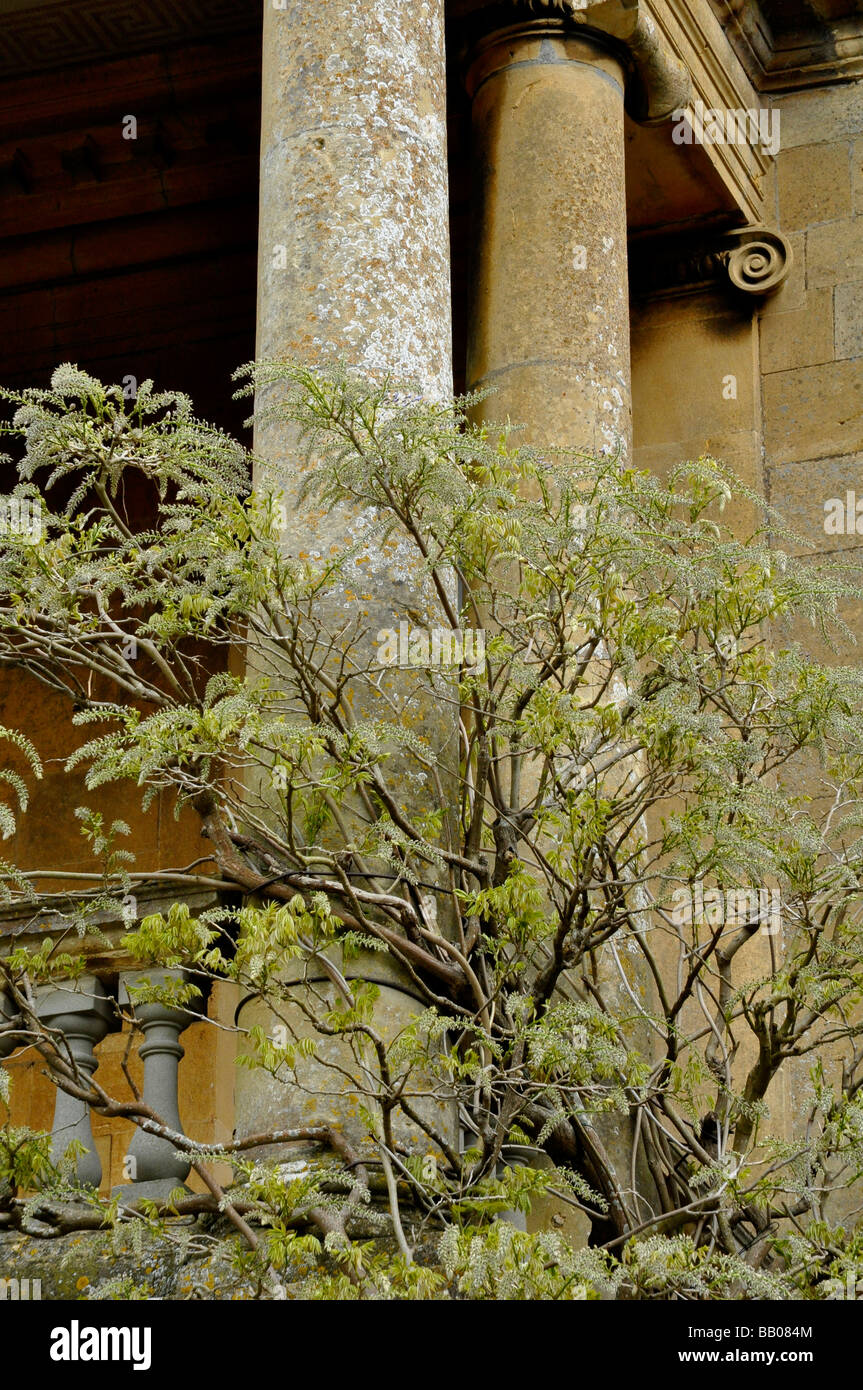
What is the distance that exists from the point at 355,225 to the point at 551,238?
1594 mm

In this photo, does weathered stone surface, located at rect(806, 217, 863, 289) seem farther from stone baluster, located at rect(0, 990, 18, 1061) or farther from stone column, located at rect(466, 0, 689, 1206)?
stone baluster, located at rect(0, 990, 18, 1061)

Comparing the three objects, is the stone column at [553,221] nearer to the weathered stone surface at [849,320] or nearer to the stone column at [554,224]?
the stone column at [554,224]

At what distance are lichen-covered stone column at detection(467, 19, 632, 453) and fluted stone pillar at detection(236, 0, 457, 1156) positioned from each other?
1.09m

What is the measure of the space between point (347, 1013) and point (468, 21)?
4.33 m

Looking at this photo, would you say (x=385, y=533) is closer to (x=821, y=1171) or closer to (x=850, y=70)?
(x=821, y=1171)

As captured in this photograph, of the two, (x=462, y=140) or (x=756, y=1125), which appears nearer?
(x=756, y=1125)

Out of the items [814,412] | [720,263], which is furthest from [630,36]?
[814,412]

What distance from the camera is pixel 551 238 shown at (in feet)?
21.8

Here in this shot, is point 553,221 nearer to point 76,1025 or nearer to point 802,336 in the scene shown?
point 802,336

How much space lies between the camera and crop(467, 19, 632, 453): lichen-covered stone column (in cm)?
648

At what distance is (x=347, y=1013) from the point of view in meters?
3.83

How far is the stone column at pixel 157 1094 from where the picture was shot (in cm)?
487

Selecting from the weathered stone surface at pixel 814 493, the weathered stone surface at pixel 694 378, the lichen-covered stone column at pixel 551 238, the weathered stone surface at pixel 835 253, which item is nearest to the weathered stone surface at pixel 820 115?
the weathered stone surface at pixel 835 253

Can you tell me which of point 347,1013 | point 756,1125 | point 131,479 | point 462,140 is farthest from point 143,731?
point 131,479
